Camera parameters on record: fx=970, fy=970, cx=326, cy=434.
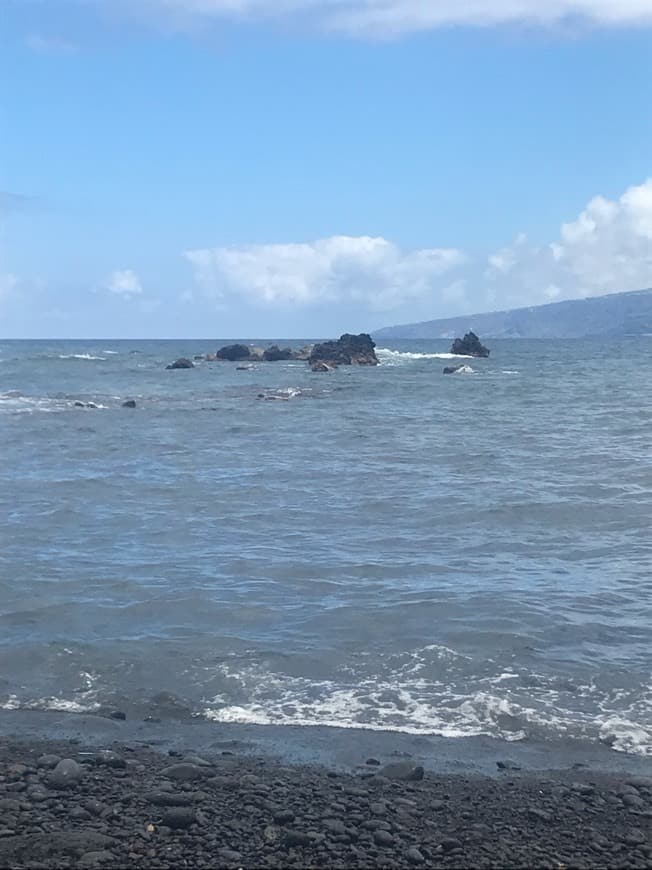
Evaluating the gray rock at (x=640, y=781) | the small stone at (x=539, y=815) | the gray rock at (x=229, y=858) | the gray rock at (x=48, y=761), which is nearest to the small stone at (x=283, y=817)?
the gray rock at (x=229, y=858)

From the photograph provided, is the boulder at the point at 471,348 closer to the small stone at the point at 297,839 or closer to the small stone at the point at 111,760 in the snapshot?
the small stone at the point at 111,760

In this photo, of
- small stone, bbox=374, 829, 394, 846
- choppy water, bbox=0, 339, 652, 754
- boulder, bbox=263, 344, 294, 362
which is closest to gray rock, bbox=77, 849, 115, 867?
small stone, bbox=374, 829, 394, 846

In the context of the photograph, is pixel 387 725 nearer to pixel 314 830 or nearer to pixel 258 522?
pixel 314 830

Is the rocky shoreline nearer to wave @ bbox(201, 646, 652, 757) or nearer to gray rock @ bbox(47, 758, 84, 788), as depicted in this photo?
gray rock @ bbox(47, 758, 84, 788)

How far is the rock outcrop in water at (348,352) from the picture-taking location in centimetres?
8019

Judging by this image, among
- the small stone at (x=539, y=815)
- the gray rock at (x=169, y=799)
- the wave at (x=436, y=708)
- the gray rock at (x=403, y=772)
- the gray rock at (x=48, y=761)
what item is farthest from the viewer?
the wave at (x=436, y=708)

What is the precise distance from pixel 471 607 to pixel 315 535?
4814 millimetres

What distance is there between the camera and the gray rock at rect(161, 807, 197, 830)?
6.99m

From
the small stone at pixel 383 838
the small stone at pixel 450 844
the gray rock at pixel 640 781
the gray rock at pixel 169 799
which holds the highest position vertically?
the gray rock at pixel 169 799

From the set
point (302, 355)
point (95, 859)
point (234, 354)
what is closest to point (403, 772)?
point (95, 859)

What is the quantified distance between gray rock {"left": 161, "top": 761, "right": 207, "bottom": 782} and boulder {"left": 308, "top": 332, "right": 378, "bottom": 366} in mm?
71242

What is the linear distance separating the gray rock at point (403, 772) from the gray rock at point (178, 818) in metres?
1.79

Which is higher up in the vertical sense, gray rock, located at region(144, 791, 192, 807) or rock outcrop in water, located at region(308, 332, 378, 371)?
rock outcrop in water, located at region(308, 332, 378, 371)

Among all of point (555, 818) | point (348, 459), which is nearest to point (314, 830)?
point (555, 818)
